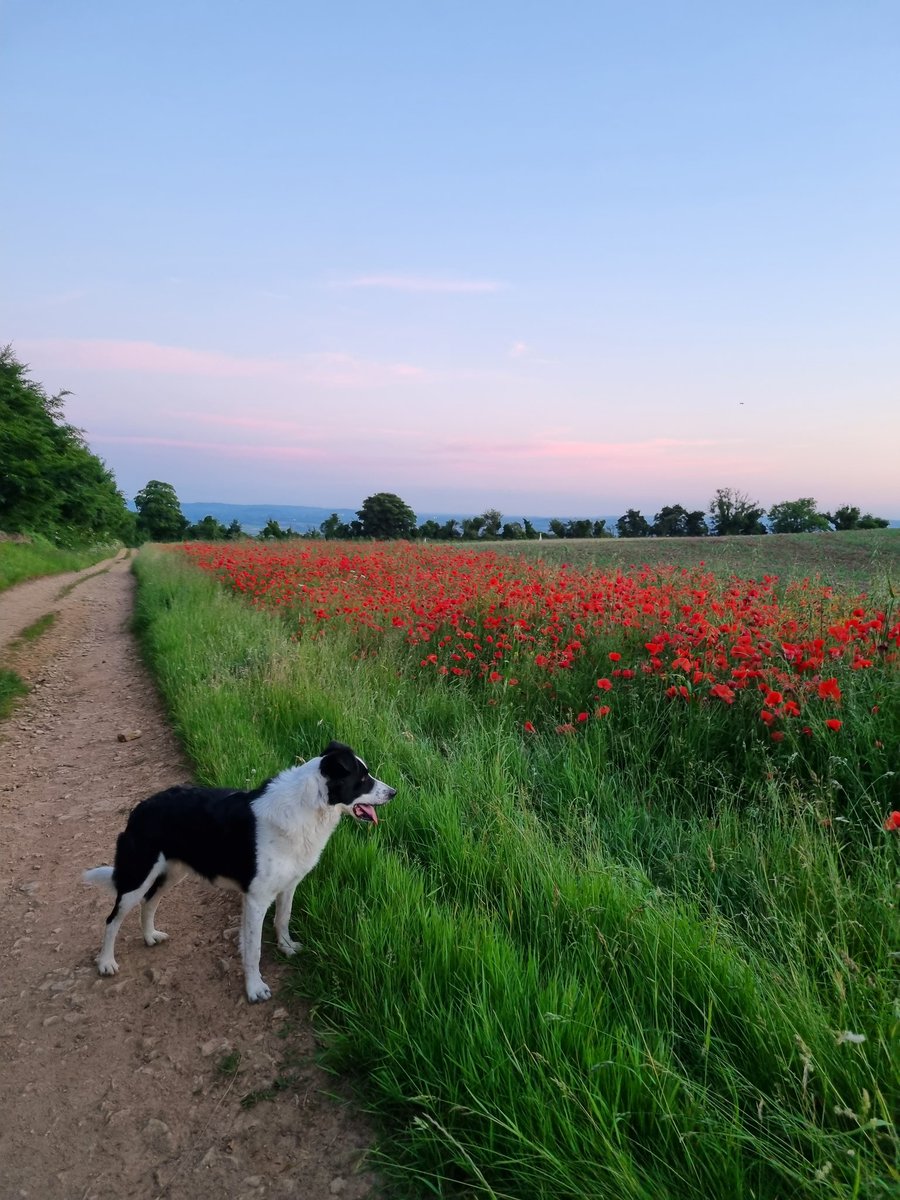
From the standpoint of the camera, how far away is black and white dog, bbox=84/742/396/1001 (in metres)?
2.82

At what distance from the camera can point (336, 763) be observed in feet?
9.39

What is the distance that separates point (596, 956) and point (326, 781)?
131 cm

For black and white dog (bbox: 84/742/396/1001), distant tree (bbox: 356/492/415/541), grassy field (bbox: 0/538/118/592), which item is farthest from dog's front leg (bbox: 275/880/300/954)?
distant tree (bbox: 356/492/415/541)

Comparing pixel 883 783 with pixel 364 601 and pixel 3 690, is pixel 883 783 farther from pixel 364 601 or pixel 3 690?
pixel 3 690

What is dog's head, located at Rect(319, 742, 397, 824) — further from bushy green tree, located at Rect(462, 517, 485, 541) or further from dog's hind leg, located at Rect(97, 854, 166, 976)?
bushy green tree, located at Rect(462, 517, 485, 541)

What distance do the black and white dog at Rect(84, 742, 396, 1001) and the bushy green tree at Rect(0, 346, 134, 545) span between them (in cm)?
2638

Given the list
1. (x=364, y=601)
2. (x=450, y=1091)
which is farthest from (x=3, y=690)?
(x=450, y=1091)

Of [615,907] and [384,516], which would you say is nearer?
[615,907]

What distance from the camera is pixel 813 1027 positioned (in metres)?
1.88

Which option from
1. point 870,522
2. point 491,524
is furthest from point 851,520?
point 491,524

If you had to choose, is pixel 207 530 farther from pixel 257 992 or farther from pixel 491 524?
pixel 257 992

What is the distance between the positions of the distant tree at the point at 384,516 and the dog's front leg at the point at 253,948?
2397 inches

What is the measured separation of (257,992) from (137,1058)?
1.59 feet

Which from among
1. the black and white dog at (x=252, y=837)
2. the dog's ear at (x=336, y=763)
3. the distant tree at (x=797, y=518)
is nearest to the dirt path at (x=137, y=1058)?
the black and white dog at (x=252, y=837)
